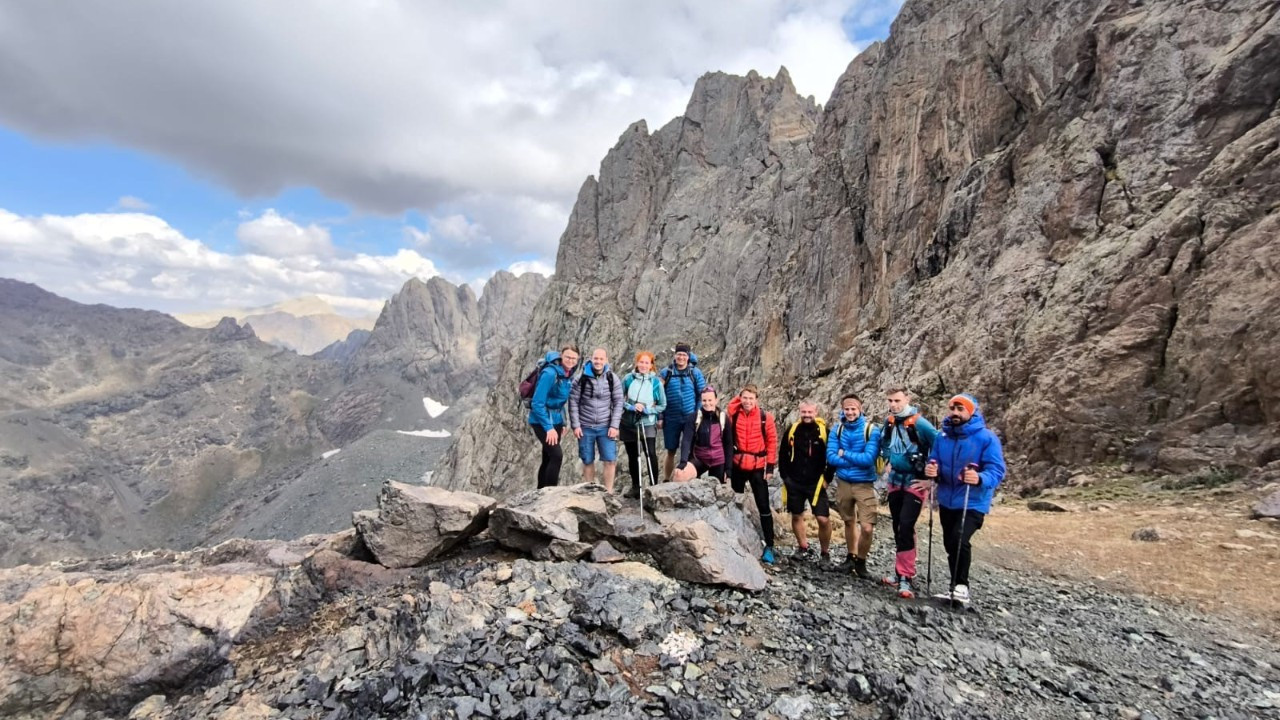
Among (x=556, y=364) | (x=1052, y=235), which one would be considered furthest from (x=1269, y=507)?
(x=556, y=364)

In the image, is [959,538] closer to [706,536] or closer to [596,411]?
[706,536]

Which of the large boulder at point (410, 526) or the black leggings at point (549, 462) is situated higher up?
the black leggings at point (549, 462)

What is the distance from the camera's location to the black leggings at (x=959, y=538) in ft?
28.3

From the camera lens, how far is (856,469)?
386 inches

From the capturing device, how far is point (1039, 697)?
6367mm

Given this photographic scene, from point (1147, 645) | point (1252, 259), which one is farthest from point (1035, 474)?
point (1147, 645)

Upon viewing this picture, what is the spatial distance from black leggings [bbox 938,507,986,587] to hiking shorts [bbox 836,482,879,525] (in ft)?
3.70

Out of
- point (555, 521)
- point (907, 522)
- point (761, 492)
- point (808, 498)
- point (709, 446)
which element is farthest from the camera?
point (709, 446)

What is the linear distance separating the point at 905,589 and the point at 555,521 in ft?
18.6

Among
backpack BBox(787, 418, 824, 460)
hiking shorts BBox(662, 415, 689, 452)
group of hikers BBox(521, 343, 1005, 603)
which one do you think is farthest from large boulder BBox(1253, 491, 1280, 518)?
hiking shorts BBox(662, 415, 689, 452)

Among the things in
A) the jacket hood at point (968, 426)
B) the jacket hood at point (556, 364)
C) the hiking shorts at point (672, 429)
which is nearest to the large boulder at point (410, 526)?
the jacket hood at point (556, 364)

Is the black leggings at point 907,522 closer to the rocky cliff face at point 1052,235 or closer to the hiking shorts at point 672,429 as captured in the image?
the hiking shorts at point 672,429

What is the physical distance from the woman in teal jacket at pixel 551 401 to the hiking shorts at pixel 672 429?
7.49ft

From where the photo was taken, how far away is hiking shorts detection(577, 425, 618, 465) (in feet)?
38.6
